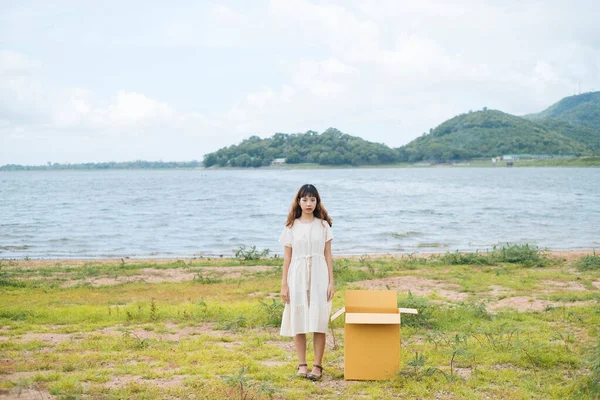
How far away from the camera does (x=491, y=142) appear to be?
173 metres

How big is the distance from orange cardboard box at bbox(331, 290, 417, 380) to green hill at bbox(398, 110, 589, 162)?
16746 centimetres

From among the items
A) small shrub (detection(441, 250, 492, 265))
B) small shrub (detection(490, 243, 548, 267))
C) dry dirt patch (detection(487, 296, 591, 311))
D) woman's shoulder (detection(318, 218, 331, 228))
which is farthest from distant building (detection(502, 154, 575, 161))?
woman's shoulder (detection(318, 218, 331, 228))

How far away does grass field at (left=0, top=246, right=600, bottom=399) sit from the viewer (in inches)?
229

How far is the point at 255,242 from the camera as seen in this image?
27.0 meters

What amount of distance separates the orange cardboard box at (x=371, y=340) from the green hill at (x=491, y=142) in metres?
167

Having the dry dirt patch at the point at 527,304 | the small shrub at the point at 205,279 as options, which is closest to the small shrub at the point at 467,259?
the dry dirt patch at the point at 527,304

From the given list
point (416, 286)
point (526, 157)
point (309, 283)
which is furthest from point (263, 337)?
point (526, 157)

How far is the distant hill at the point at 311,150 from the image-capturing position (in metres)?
160

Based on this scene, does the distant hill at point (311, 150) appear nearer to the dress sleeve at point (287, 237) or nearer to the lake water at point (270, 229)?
the lake water at point (270, 229)

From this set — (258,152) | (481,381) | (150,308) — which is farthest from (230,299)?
(258,152)

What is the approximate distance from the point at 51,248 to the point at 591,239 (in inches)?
931

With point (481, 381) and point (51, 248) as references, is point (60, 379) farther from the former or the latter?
point (51, 248)

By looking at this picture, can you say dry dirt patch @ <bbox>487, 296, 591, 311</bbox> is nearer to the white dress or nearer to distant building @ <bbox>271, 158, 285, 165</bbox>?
the white dress

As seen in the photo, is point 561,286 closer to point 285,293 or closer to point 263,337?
point 263,337
